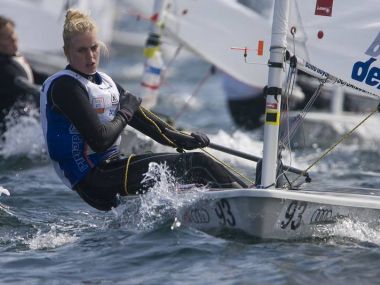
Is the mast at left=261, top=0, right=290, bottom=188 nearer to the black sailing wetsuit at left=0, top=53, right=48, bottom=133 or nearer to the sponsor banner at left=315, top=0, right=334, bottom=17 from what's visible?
the sponsor banner at left=315, top=0, right=334, bottom=17

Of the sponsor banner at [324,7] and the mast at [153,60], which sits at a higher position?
the sponsor banner at [324,7]

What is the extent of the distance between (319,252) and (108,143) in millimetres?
1113

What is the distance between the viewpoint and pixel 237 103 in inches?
460

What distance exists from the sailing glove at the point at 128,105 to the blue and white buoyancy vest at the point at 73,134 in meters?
0.07

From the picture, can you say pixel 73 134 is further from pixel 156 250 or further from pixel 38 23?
pixel 38 23

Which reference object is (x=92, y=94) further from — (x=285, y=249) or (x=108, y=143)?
(x=285, y=249)

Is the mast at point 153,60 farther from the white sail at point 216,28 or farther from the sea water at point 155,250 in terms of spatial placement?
the sea water at point 155,250

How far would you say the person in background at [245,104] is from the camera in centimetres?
1133

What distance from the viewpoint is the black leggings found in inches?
186

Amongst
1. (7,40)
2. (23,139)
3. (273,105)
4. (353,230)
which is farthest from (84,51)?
(23,139)

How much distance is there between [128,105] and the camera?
4.74m

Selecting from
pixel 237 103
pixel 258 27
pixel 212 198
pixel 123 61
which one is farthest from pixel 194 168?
pixel 123 61

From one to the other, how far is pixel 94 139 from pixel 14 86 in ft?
11.6

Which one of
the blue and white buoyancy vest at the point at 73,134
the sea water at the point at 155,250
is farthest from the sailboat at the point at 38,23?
the blue and white buoyancy vest at the point at 73,134
